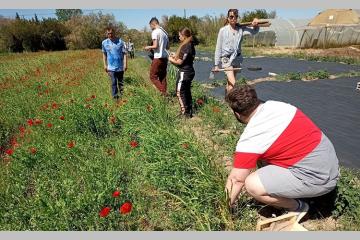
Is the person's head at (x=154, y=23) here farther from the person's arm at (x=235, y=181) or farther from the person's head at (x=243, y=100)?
the person's arm at (x=235, y=181)

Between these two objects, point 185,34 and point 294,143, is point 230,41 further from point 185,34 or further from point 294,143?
point 294,143

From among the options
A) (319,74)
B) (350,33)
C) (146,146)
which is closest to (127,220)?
(146,146)

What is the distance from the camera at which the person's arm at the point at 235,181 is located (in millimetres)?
2473

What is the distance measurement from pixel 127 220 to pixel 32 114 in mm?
3728

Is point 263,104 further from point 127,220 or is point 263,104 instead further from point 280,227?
point 127,220

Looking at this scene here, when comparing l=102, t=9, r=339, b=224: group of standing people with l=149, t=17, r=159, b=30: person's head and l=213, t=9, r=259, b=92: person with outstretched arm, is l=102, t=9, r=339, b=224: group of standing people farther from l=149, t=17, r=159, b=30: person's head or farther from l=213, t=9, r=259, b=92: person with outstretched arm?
l=149, t=17, r=159, b=30: person's head

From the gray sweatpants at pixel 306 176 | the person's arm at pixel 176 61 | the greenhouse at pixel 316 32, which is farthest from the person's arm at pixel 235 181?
the greenhouse at pixel 316 32

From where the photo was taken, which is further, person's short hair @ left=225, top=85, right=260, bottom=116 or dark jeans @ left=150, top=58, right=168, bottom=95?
dark jeans @ left=150, top=58, right=168, bottom=95

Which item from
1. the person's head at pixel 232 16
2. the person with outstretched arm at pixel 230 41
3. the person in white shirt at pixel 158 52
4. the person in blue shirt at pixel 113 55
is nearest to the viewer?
the person's head at pixel 232 16

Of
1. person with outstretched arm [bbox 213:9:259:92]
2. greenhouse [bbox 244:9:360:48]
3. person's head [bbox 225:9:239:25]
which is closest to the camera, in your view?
person's head [bbox 225:9:239:25]

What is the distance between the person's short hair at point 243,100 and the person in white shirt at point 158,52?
3832 mm

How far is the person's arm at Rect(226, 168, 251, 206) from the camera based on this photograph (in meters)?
2.47

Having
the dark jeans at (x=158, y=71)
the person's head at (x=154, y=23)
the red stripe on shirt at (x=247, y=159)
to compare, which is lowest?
the dark jeans at (x=158, y=71)

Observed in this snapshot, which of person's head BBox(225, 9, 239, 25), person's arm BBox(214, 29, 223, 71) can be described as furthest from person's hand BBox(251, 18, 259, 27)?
person's arm BBox(214, 29, 223, 71)
